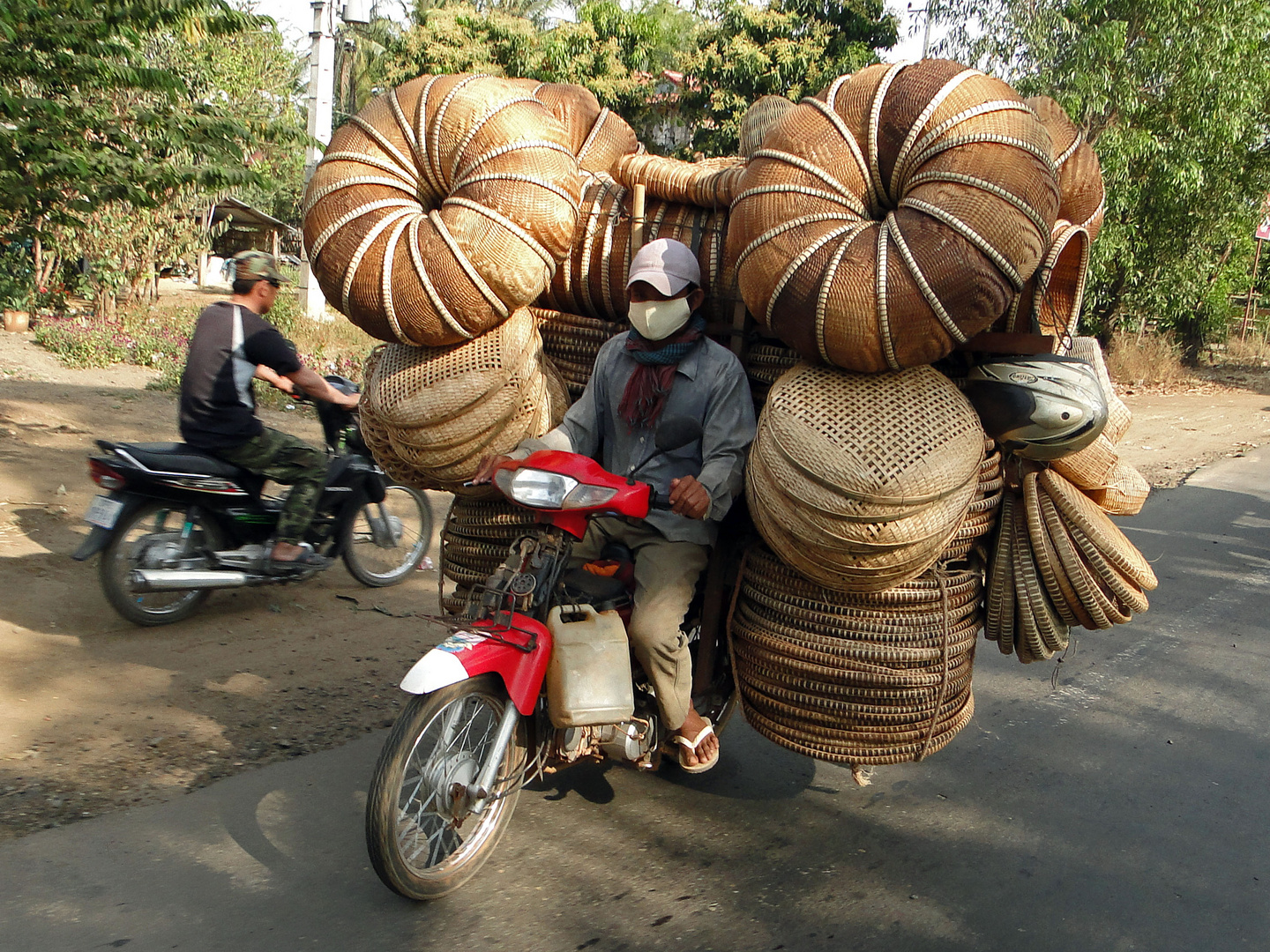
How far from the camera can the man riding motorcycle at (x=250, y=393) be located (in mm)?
4805

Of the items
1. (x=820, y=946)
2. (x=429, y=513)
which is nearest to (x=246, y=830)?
(x=820, y=946)

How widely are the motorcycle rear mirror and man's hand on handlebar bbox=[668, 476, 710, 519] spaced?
10 centimetres

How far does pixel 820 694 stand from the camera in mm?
3111

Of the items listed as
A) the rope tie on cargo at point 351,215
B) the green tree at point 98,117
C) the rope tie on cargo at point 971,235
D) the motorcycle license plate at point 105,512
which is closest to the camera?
the rope tie on cargo at point 971,235

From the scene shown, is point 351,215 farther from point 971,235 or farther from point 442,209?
point 971,235

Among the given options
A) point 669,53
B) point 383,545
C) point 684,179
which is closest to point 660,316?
point 684,179

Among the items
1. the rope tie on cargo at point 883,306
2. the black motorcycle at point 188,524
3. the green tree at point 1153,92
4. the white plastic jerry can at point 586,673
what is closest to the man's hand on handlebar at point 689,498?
the white plastic jerry can at point 586,673

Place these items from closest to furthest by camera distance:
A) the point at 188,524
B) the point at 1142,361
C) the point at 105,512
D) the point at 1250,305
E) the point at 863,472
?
the point at 863,472, the point at 105,512, the point at 188,524, the point at 1142,361, the point at 1250,305

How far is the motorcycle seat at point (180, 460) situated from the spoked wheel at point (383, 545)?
2.58 feet

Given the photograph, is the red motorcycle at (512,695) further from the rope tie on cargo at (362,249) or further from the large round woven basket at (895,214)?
the rope tie on cargo at (362,249)

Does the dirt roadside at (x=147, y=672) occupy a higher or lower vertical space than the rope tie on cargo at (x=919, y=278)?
lower

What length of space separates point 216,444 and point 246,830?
2.32 metres

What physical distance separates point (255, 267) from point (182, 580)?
153 cm

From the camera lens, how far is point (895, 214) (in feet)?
9.11
